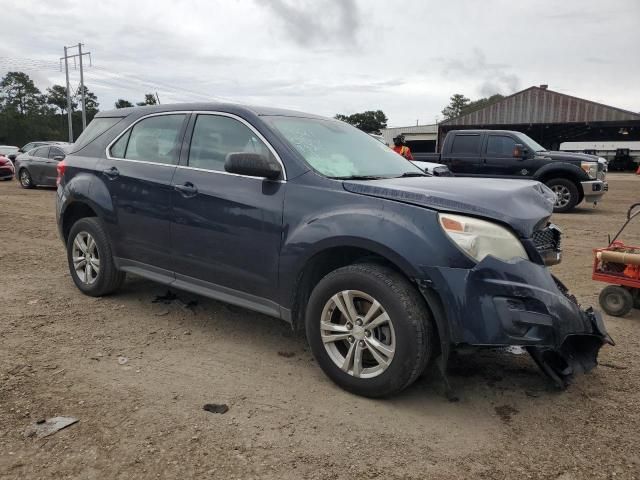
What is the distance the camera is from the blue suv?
2840 mm

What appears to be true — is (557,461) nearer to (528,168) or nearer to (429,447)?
(429,447)

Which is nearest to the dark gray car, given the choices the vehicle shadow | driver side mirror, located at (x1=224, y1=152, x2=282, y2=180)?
the vehicle shadow

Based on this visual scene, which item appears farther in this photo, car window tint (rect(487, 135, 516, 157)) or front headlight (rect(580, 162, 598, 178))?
car window tint (rect(487, 135, 516, 157))

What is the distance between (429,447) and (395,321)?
67cm

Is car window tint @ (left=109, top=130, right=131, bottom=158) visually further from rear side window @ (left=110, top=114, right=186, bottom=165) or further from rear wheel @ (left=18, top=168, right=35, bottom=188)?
rear wheel @ (left=18, top=168, right=35, bottom=188)

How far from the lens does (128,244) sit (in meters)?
4.54

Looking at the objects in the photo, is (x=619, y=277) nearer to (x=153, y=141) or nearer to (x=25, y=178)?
(x=153, y=141)

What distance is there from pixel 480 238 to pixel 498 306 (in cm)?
38

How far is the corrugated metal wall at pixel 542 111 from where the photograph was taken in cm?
3791

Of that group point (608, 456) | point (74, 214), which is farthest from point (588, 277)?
point (74, 214)

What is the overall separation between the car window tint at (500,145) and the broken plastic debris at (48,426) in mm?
11630

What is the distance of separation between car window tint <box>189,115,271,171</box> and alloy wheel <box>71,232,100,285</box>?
1.50m

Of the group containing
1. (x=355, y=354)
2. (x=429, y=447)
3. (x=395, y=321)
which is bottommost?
(x=429, y=447)

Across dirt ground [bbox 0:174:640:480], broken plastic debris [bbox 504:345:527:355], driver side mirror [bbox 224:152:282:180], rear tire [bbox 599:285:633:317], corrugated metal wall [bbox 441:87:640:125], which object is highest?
corrugated metal wall [bbox 441:87:640:125]
